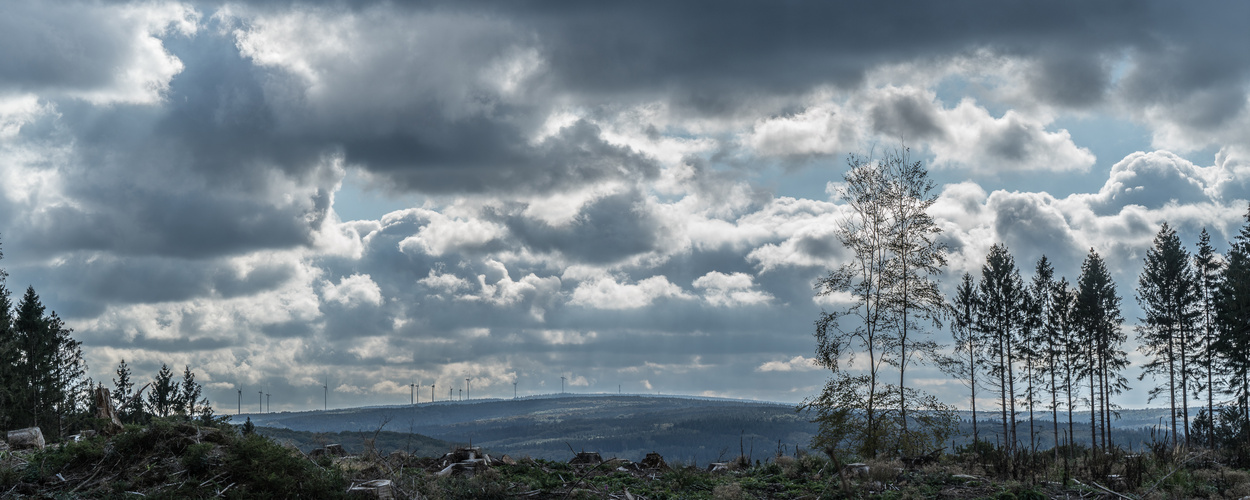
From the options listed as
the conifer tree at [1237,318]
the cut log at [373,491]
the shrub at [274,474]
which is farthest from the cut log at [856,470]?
the conifer tree at [1237,318]

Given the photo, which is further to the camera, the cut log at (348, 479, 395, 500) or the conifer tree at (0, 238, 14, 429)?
the conifer tree at (0, 238, 14, 429)

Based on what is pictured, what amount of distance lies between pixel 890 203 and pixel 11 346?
50314mm

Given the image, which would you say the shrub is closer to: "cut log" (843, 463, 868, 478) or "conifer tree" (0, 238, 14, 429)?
"cut log" (843, 463, 868, 478)

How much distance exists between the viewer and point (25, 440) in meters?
17.3

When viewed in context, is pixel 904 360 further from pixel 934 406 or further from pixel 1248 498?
pixel 1248 498

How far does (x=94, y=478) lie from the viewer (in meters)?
13.6

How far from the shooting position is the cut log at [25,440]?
1702 centimetres

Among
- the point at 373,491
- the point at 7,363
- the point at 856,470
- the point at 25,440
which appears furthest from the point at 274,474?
the point at 7,363

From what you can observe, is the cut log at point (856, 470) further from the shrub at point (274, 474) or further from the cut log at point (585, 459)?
the shrub at point (274, 474)

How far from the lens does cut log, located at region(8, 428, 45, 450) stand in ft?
55.8

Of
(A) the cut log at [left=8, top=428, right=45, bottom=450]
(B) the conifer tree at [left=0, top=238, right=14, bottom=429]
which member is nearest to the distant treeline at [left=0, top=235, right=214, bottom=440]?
(B) the conifer tree at [left=0, top=238, right=14, bottom=429]

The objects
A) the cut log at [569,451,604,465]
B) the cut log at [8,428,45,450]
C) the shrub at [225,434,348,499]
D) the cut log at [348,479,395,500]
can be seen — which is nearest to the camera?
the shrub at [225,434,348,499]

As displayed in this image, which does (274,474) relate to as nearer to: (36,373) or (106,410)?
(106,410)

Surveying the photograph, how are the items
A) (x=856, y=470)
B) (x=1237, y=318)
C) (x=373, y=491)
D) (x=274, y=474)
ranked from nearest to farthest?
(x=274, y=474) → (x=373, y=491) → (x=856, y=470) → (x=1237, y=318)
